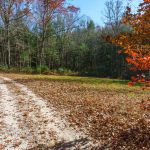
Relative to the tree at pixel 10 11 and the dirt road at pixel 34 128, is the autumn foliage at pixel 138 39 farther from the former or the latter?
the tree at pixel 10 11

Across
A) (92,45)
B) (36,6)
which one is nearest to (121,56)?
(92,45)

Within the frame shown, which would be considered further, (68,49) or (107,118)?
(68,49)

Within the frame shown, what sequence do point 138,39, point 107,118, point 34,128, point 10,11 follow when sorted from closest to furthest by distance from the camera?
point 138,39 → point 34,128 → point 107,118 → point 10,11

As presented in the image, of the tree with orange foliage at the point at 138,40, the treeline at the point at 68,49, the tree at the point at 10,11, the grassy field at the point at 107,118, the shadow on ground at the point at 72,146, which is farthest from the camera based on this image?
the treeline at the point at 68,49

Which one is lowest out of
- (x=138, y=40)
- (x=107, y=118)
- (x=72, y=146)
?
(x=72, y=146)

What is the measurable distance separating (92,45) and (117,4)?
802 cm

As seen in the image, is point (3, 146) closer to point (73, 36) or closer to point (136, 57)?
point (136, 57)

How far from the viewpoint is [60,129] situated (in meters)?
7.84

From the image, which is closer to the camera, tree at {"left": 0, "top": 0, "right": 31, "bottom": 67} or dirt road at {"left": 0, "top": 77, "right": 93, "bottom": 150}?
dirt road at {"left": 0, "top": 77, "right": 93, "bottom": 150}

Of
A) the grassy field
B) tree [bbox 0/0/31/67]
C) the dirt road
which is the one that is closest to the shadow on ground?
the dirt road

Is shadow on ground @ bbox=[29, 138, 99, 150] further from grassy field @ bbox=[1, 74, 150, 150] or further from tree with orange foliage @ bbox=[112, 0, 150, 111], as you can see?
tree with orange foliage @ bbox=[112, 0, 150, 111]

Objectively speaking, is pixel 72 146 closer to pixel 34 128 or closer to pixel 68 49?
pixel 34 128

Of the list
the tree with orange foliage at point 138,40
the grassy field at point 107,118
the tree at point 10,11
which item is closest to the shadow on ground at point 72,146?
the grassy field at point 107,118

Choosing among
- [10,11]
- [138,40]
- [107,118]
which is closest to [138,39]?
[138,40]
